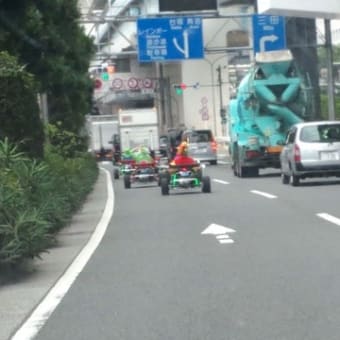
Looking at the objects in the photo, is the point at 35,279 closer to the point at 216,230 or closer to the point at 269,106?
the point at 216,230

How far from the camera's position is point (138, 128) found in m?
53.2

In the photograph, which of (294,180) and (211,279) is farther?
(294,180)

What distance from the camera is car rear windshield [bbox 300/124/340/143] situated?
102 feet

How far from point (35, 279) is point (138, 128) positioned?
4009cm

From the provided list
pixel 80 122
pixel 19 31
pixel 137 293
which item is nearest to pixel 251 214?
pixel 19 31

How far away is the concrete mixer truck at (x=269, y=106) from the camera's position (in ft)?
125

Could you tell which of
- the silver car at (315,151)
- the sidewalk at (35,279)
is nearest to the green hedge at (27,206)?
the sidewalk at (35,279)

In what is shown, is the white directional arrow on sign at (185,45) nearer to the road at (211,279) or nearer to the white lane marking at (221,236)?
the road at (211,279)

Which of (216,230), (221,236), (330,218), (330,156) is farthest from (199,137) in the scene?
(221,236)

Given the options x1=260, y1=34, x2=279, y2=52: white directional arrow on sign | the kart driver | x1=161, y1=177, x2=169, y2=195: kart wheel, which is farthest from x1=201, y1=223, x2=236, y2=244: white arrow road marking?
x1=260, y1=34, x2=279, y2=52: white directional arrow on sign

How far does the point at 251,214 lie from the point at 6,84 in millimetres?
5756

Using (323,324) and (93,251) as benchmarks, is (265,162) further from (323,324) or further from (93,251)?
(323,324)

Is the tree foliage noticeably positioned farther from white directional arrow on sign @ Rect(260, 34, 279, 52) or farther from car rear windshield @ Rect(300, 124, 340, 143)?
white directional arrow on sign @ Rect(260, 34, 279, 52)

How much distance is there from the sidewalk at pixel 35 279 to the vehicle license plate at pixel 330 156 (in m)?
11.1
